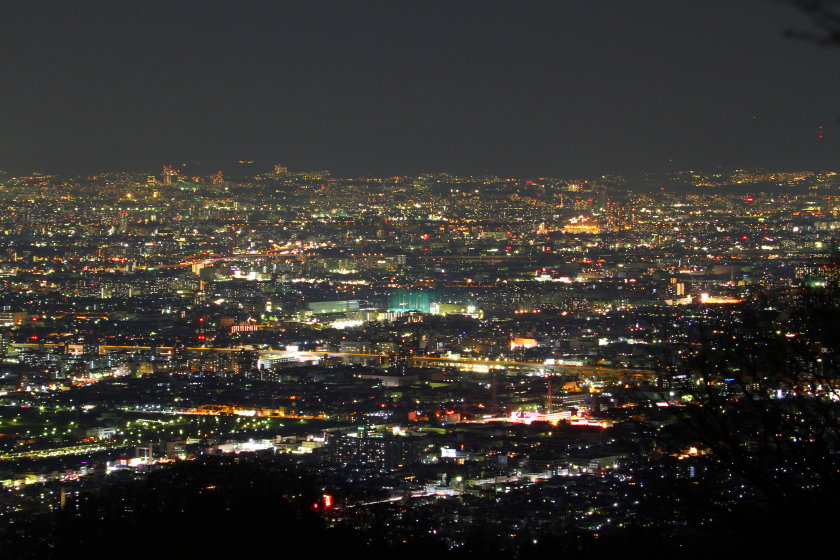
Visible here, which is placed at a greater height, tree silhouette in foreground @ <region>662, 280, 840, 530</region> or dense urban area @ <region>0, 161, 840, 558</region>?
tree silhouette in foreground @ <region>662, 280, 840, 530</region>

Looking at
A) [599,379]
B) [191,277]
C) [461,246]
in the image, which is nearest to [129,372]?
[599,379]

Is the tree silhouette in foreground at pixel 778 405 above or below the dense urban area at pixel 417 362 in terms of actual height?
above

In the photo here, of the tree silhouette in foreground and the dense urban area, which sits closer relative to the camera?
the tree silhouette in foreground

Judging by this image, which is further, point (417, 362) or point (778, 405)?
point (417, 362)

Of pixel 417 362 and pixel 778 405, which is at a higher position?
pixel 778 405

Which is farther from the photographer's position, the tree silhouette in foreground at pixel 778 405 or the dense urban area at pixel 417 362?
the dense urban area at pixel 417 362

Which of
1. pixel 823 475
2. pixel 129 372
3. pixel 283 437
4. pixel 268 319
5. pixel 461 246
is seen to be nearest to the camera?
pixel 823 475

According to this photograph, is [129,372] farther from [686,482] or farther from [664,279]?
[686,482]

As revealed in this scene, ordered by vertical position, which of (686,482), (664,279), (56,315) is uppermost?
(686,482)
